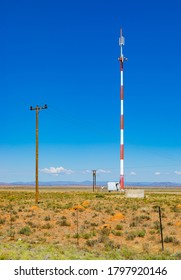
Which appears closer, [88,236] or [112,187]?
[88,236]

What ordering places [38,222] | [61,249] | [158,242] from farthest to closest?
[38,222], [158,242], [61,249]

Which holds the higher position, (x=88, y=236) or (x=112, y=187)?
(x=112, y=187)

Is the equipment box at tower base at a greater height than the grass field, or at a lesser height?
greater

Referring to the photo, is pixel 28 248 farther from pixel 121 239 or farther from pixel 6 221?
pixel 6 221

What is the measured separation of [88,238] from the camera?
67.7 ft

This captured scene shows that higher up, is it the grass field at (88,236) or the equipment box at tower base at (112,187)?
the equipment box at tower base at (112,187)

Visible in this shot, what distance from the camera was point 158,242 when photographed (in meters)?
20.0

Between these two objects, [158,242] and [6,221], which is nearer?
[158,242]

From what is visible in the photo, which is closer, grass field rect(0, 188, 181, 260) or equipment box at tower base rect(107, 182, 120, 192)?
grass field rect(0, 188, 181, 260)

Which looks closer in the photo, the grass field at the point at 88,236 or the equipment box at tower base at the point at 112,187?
the grass field at the point at 88,236

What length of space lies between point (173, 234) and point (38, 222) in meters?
8.85
